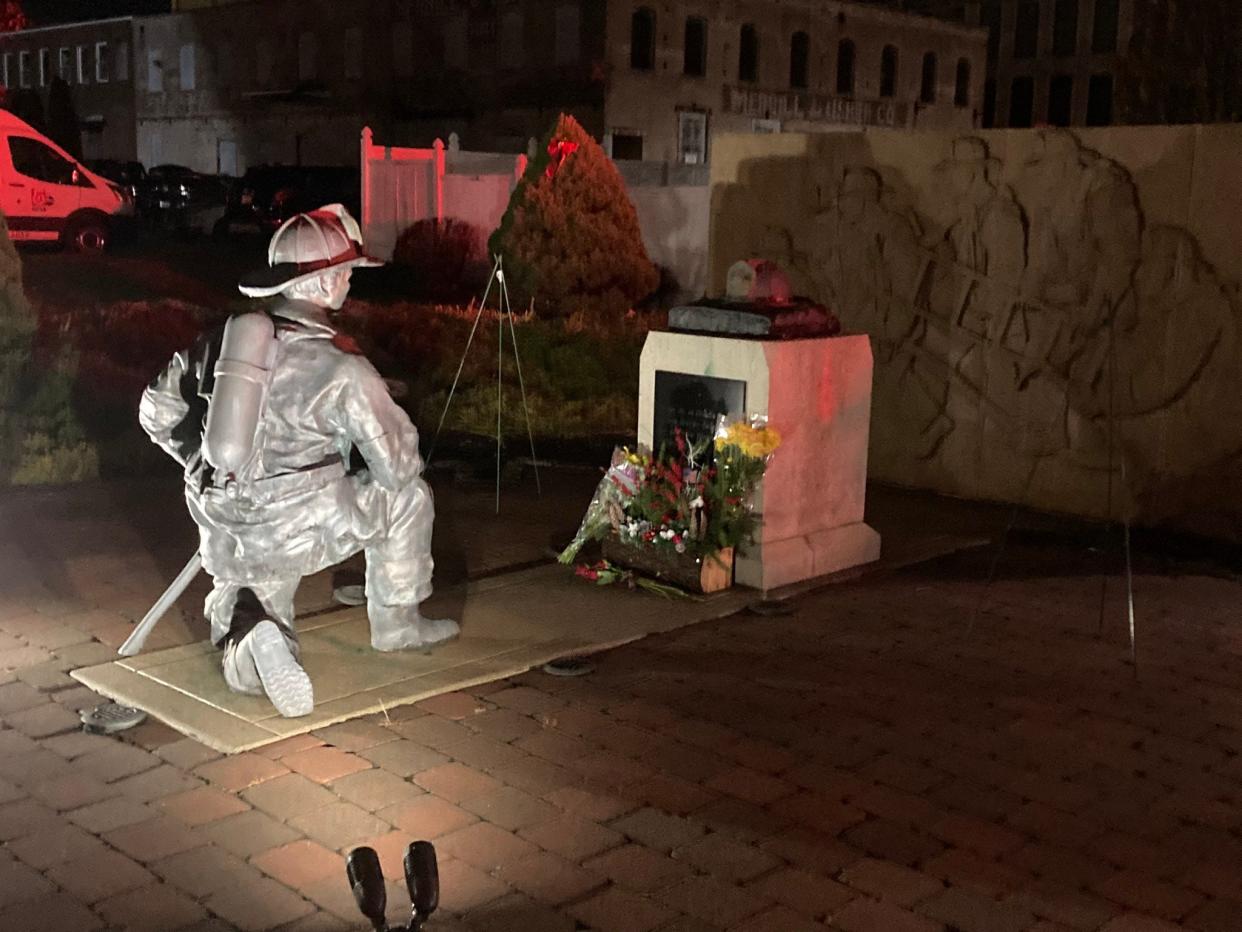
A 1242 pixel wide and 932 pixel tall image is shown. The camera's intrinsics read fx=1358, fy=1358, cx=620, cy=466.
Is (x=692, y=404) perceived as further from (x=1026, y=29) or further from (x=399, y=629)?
(x=1026, y=29)

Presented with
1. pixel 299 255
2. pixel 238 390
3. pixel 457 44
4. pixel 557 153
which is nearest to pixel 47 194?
pixel 557 153

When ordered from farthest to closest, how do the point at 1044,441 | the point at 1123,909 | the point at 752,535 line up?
the point at 1044,441 → the point at 752,535 → the point at 1123,909

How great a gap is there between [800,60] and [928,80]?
6.60 meters

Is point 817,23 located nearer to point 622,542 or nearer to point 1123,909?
point 622,542

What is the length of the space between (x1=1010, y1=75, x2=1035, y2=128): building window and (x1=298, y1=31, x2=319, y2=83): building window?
24.0 metres

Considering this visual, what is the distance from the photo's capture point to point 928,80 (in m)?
42.0

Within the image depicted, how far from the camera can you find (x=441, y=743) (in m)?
5.26

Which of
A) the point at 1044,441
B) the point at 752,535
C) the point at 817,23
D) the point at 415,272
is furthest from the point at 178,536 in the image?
the point at 817,23

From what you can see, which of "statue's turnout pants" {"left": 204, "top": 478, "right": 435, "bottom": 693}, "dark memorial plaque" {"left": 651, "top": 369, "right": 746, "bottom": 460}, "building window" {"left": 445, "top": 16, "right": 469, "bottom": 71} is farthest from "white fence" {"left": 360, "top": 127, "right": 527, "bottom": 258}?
"statue's turnout pants" {"left": 204, "top": 478, "right": 435, "bottom": 693}

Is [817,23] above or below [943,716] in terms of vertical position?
above

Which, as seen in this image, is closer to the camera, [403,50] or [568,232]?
[568,232]

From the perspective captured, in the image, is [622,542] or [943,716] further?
[622,542]

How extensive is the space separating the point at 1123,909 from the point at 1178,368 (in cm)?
575

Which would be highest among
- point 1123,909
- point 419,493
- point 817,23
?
point 817,23
